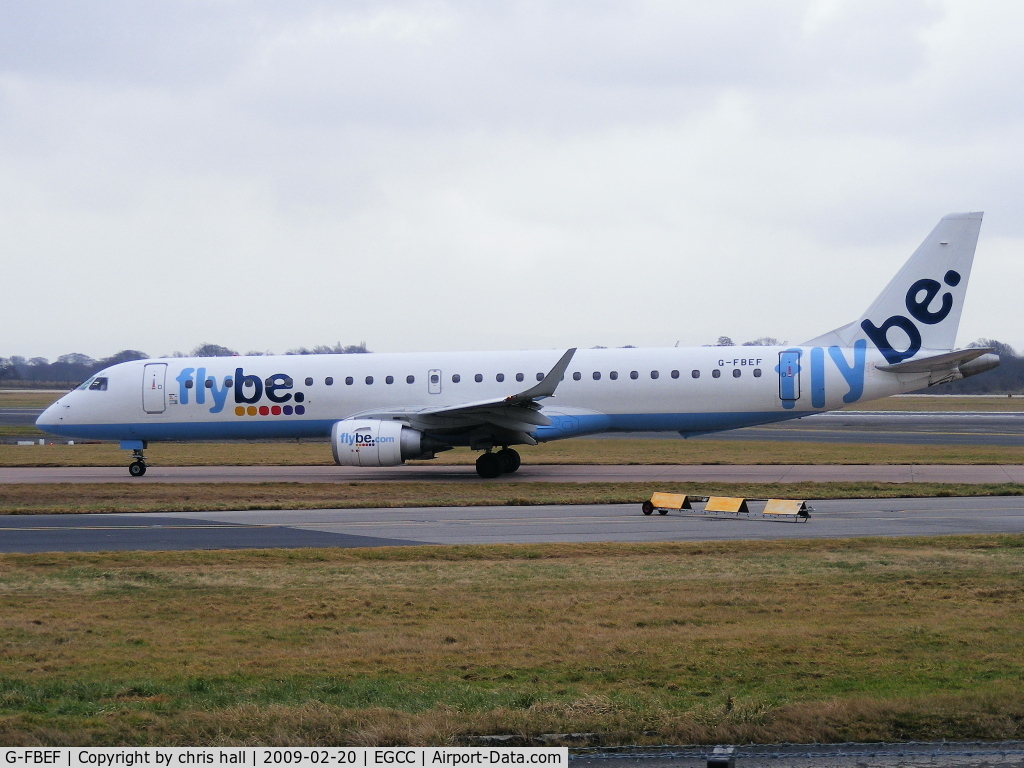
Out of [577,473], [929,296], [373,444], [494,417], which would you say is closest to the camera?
[373,444]

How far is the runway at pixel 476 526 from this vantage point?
54.9ft

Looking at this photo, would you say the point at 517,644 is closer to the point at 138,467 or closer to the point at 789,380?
the point at 789,380

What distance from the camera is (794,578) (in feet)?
41.7

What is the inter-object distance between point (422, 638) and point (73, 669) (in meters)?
3.08

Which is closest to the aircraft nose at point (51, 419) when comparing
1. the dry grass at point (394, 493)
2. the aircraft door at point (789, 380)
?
the dry grass at point (394, 493)

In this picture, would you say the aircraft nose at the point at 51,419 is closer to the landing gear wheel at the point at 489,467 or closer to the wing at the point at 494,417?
the wing at the point at 494,417

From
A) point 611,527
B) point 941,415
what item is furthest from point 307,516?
point 941,415

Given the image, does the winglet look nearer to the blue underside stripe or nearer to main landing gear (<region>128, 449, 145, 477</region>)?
the blue underside stripe

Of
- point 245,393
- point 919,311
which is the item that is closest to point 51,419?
point 245,393

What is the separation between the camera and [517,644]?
31.4 ft

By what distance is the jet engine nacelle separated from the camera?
26703 mm

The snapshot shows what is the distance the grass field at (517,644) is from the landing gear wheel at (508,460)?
43.5ft

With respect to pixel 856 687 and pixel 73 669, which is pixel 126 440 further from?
pixel 856 687

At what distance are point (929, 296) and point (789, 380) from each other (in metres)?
4.43
